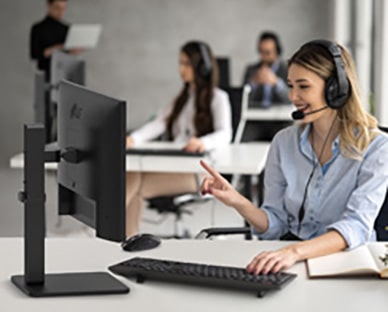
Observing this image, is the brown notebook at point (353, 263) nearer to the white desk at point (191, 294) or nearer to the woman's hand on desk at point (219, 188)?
the white desk at point (191, 294)

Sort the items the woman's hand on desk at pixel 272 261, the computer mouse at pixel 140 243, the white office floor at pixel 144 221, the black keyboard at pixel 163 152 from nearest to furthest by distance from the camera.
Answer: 1. the woman's hand on desk at pixel 272 261
2. the computer mouse at pixel 140 243
3. the black keyboard at pixel 163 152
4. the white office floor at pixel 144 221

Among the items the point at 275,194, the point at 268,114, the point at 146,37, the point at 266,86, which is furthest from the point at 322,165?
the point at 146,37

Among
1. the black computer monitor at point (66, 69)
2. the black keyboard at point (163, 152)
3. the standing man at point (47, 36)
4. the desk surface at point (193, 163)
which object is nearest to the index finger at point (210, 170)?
the desk surface at point (193, 163)

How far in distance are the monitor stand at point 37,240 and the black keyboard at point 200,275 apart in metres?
0.08

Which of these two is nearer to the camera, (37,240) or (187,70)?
(37,240)

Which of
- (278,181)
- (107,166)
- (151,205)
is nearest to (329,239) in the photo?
(278,181)

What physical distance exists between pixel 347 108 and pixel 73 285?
1.08 metres

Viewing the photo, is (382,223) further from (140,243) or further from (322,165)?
(140,243)

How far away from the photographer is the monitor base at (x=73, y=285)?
2.28 meters

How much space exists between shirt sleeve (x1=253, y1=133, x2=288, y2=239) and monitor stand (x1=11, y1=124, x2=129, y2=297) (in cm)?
81

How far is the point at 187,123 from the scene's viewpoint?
536 cm

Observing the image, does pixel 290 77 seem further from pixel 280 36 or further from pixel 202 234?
pixel 280 36

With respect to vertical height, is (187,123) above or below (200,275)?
above

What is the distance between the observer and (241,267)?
2.51 m
